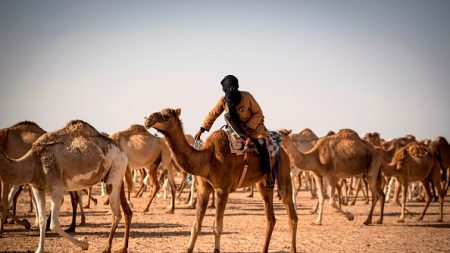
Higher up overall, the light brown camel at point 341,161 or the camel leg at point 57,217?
the light brown camel at point 341,161

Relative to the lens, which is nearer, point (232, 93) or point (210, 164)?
point (210, 164)

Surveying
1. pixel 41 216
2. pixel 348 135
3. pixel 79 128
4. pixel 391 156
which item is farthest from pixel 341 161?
pixel 391 156

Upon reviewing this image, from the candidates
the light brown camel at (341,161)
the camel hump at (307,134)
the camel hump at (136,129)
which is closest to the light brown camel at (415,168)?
the light brown camel at (341,161)

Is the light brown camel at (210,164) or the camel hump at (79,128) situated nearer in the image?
the light brown camel at (210,164)

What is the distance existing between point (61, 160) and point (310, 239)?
5484 millimetres

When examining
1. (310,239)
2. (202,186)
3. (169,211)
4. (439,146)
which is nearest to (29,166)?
(202,186)

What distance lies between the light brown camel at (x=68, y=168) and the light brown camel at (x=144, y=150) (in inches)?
268

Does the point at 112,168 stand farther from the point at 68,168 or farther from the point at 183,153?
the point at 183,153

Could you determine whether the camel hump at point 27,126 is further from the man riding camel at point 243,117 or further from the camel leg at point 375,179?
the camel leg at point 375,179

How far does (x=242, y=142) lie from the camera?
24.1 ft

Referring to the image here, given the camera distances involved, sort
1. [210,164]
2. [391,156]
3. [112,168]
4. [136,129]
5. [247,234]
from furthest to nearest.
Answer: [391,156] → [136,129] → [247,234] → [112,168] → [210,164]

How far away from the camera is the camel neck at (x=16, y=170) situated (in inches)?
291

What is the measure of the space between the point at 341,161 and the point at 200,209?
22.6 ft

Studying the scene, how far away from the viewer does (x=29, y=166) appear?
765 centimetres
